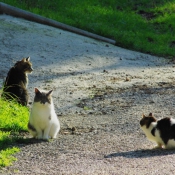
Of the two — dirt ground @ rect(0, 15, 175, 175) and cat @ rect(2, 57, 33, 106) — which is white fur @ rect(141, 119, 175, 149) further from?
cat @ rect(2, 57, 33, 106)

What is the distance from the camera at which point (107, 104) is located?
12.7 m

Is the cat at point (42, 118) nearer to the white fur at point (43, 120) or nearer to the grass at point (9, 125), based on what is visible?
the white fur at point (43, 120)

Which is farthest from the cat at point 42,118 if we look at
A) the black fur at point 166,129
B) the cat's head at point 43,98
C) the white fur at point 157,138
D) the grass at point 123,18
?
the grass at point 123,18

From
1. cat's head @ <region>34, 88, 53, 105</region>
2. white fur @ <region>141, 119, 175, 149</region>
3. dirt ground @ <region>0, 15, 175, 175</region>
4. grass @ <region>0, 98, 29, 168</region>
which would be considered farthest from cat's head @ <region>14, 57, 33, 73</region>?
white fur @ <region>141, 119, 175, 149</region>

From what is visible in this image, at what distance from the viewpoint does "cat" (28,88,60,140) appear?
9633 millimetres

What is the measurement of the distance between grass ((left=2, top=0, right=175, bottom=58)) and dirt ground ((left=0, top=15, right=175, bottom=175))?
42.4 inches

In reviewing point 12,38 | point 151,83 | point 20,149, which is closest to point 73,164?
point 20,149

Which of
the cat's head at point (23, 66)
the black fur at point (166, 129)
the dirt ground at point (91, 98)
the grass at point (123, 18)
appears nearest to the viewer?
the dirt ground at point (91, 98)

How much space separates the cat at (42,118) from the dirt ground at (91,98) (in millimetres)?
192

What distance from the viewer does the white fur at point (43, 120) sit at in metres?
9.63

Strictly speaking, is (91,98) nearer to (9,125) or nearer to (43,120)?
(9,125)

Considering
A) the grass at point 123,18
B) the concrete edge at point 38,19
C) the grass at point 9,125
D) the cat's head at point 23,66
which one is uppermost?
the grass at point 123,18

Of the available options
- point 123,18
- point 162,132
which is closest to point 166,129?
point 162,132

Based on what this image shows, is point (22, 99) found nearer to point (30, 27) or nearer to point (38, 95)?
point (38, 95)
